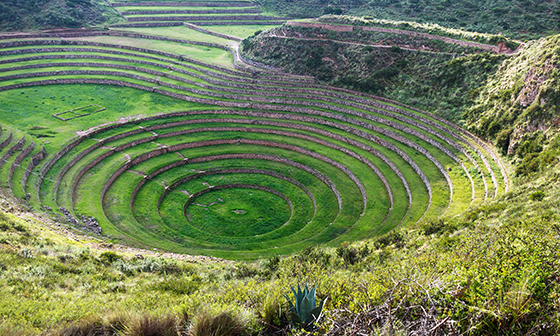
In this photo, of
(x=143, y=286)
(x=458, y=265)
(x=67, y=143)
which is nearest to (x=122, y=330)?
(x=143, y=286)

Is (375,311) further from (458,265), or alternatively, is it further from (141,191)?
(141,191)

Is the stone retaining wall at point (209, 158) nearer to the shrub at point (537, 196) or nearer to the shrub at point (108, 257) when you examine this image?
the shrub at point (108, 257)

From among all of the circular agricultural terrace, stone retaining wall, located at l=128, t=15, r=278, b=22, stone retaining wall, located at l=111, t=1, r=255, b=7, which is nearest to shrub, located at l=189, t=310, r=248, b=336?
the circular agricultural terrace

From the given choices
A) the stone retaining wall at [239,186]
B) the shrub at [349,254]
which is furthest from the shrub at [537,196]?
the stone retaining wall at [239,186]

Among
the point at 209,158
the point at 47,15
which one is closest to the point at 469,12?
the point at 209,158

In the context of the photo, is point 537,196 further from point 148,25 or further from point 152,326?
point 148,25

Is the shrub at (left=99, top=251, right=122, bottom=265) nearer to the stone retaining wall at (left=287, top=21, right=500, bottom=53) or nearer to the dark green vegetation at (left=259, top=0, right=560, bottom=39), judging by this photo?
the stone retaining wall at (left=287, top=21, right=500, bottom=53)
